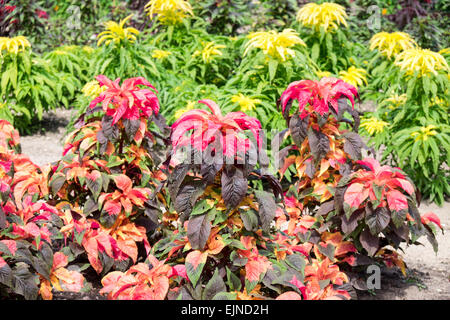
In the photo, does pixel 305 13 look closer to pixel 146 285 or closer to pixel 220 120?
pixel 220 120

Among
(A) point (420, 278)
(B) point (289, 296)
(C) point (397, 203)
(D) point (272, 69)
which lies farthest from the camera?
(D) point (272, 69)

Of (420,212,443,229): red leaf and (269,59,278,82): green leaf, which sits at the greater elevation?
(269,59,278,82): green leaf

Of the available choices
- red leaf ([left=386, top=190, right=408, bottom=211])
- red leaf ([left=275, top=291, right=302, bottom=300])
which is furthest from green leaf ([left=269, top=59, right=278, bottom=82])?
red leaf ([left=275, top=291, right=302, bottom=300])

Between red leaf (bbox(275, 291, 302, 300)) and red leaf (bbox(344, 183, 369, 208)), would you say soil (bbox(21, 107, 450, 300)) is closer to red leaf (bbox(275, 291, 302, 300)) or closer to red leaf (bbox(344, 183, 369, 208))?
red leaf (bbox(344, 183, 369, 208))

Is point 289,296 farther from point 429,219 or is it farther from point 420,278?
point 420,278

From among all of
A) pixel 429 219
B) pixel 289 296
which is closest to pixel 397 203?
pixel 429 219

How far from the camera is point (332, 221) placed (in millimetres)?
2717

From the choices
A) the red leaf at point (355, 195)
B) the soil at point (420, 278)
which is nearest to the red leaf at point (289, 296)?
the red leaf at point (355, 195)

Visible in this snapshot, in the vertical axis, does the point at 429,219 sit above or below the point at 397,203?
below

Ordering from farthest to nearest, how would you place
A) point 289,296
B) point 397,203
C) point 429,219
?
point 429,219
point 397,203
point 289,296

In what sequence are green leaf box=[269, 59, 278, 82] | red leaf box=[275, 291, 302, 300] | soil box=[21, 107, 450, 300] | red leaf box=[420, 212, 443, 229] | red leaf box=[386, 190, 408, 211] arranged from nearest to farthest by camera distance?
red leaf box=[275, 291, 302, 300], red leaf box=[386, 190, 408, 211], red leaf box=[420, 212, 443, 229], soil box=[21, 107, 450, 300], green leaf box=[269, 59, 278, 82]

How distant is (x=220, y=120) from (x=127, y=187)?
31.7 inches
